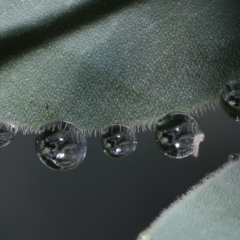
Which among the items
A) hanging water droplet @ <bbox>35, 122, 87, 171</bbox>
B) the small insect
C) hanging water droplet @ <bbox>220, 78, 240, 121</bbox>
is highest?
hanging water droplet @ <bbox>220, 78, 240, 121</bbox>

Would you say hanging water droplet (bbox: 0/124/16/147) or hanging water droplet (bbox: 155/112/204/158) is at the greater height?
hanging water droplet (bbox: 0/124/16/147)

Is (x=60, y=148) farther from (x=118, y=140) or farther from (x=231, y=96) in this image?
(x=231, y=96)

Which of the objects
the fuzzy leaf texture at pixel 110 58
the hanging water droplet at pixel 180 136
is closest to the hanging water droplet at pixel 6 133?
the fuzzy leaf texture at pixel 110 58

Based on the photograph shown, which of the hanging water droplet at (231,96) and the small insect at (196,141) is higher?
the hanging water droplet at (231,96)

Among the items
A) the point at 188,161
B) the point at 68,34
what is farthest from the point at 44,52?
the point at 188,161

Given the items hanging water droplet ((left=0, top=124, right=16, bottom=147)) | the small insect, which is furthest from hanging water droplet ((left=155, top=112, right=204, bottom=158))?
hanging water droplet ((left=0, top=124, right=16, bottom=147))

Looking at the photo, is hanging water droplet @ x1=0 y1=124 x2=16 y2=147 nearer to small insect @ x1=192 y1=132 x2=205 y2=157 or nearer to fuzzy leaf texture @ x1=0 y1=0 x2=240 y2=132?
fuzzy leaf texture @ x1=0 y1=0 x2=240 y2=132

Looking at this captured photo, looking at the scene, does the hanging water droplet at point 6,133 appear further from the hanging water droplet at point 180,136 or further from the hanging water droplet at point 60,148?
the hanging water droplet at point 180,136
